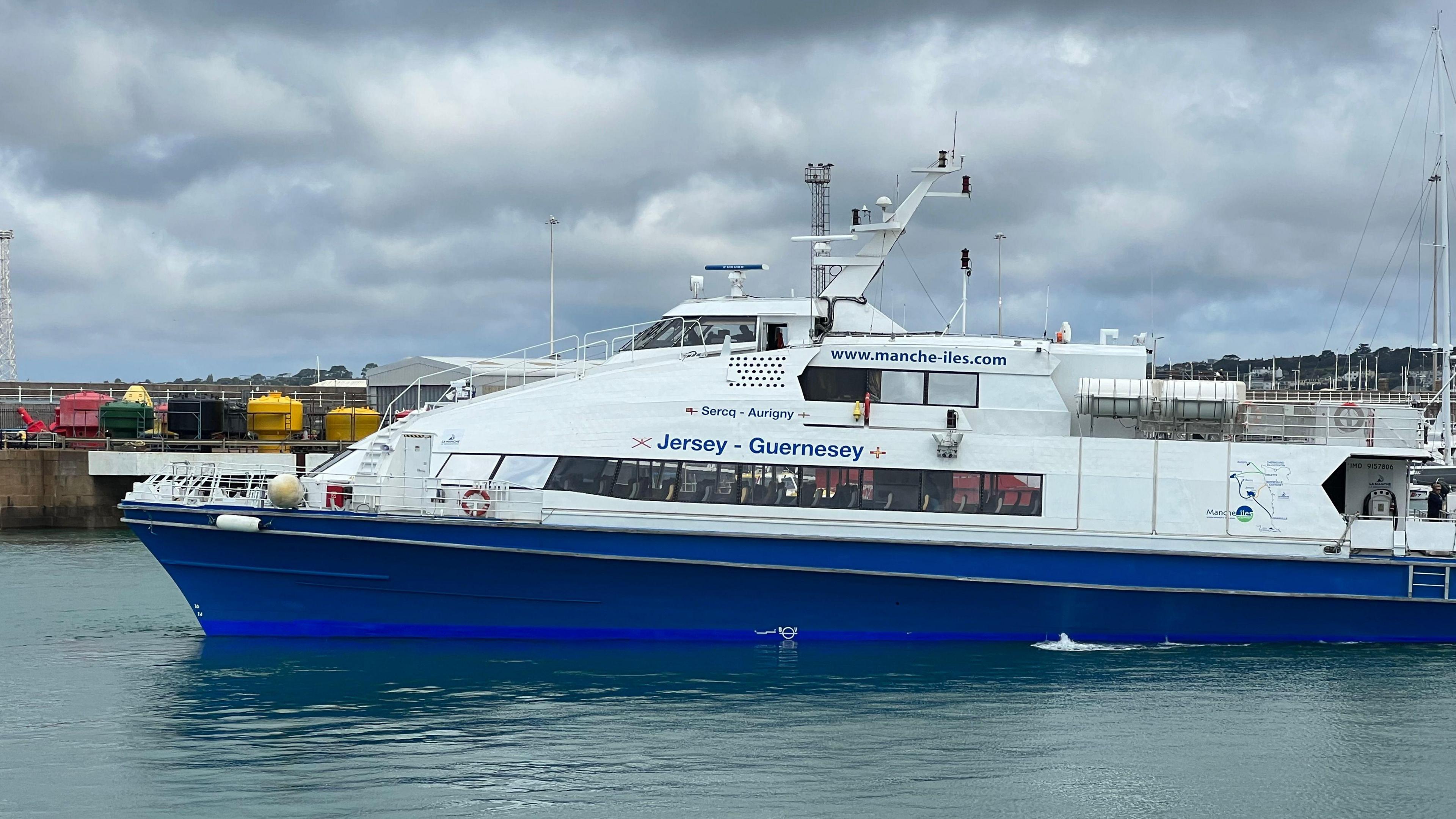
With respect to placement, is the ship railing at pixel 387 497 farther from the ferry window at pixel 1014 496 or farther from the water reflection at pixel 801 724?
the ferry window at pixel 1014 496

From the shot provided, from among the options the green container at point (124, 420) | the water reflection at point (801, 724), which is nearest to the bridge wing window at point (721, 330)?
the water reflection at point (801, 724)

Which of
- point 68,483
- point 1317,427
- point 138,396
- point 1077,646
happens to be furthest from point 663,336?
point 138,396

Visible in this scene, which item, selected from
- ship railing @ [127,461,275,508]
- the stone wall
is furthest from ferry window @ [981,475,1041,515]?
the stone wall

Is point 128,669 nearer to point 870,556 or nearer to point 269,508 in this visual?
point 269,508

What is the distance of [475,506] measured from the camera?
14914mm

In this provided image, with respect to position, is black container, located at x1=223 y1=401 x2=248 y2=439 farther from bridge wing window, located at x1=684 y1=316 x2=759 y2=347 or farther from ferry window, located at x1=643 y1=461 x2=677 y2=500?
ferry window, located at x1=643 y1=461 x2=677 y2=500

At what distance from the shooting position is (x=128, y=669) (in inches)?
564

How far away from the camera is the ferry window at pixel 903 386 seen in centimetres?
1578

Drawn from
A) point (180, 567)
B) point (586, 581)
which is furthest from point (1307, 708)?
point (180, 567)

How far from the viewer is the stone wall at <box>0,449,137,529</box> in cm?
3006

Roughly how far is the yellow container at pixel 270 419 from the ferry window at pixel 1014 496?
79.9ft

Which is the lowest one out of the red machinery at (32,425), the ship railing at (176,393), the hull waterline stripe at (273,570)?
the hull waterline stripe at (273,570)

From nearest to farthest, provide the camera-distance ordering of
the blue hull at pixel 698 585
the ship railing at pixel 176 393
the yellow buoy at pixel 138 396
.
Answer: the blue hull at pixel 698 585 → the yellow buoy at pixel 138 396 → the ship railing at pixel 176 393

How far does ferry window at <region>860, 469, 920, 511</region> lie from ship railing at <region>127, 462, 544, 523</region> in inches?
152
